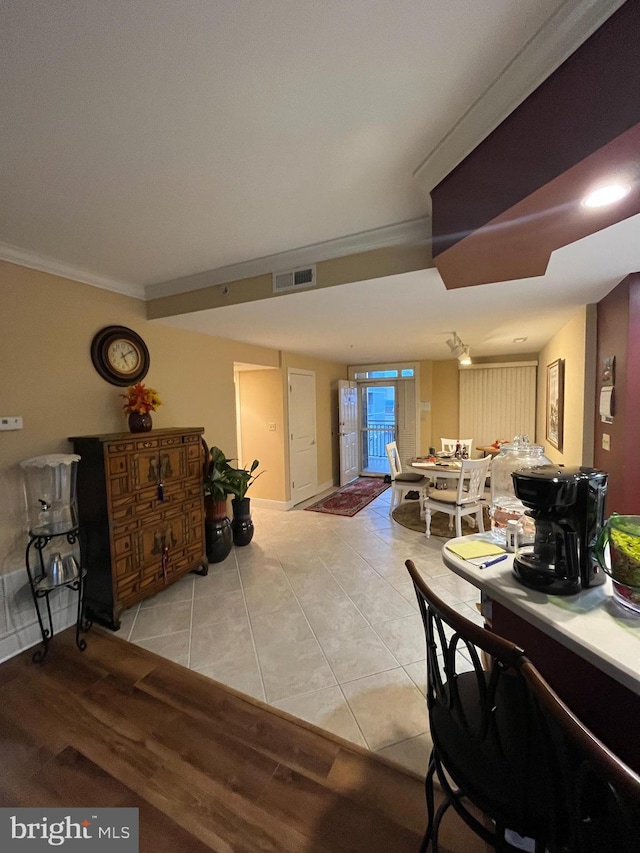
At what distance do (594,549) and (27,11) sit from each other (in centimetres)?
214

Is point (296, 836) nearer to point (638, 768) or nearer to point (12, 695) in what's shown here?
point (638, 768)

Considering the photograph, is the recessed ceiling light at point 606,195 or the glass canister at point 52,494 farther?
the glass canister at point 52,494

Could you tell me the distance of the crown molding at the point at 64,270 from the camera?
2.12 meters

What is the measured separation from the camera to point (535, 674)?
657 millimetres

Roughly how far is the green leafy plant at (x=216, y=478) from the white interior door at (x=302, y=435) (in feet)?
5.78

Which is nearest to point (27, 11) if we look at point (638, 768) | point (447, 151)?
point (447, 151)

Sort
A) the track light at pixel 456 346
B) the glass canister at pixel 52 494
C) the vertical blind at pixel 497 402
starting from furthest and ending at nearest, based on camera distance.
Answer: the vertical blind at pixel 497 402 → the track light at pixel 456 346 → the glass canister at pixel 52 494

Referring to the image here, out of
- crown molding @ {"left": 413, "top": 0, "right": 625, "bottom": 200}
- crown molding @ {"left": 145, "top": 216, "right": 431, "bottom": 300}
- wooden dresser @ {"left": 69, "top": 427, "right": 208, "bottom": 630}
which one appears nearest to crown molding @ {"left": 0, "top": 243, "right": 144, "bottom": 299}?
crown molding @ {"left": 145, "top": 216, "right": 431, "bottom": 300}

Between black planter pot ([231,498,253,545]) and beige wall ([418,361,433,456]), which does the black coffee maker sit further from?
beige wall ([418,361,433,456])

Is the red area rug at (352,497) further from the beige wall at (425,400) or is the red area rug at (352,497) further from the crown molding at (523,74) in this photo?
the crown molding at (523,74)

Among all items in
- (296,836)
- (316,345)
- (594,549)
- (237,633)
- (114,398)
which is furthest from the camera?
(316,345)

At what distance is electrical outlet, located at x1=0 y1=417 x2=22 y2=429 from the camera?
2087 millimetres

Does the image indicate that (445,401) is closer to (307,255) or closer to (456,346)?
(456,346)

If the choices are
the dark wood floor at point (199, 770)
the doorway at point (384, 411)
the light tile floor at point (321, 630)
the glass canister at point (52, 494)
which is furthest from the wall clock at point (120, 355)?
the doorway at point (384, 411)
